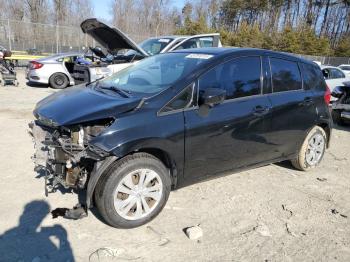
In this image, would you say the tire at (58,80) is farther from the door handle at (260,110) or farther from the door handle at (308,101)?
the door handle at (260,110)

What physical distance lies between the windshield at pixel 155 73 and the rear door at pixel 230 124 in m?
0.30

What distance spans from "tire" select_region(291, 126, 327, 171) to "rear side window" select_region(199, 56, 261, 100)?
1.44 metres

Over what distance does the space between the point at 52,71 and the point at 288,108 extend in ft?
33.4

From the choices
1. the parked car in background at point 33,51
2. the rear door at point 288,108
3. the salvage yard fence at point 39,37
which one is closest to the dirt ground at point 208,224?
the rear door at point 288,108

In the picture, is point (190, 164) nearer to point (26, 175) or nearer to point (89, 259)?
point (89, 259)

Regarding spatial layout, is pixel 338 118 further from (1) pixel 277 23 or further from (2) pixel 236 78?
(1) pixel 277 23

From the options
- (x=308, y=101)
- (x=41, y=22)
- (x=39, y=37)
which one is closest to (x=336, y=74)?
(x=308, y=101)

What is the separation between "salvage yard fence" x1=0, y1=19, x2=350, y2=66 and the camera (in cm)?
2256

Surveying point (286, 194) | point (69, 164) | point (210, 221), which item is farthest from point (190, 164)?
point (286, 194)

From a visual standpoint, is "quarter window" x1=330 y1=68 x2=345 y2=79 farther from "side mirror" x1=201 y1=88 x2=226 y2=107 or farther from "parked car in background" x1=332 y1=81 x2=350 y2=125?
"side mirror" x1=201 y1=88 x2=226 y2=107

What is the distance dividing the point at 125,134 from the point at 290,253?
1948 millimetres

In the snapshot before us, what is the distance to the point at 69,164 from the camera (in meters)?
3.45

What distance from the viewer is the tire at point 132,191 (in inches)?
134

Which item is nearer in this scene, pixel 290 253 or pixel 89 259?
pixel 89 259
